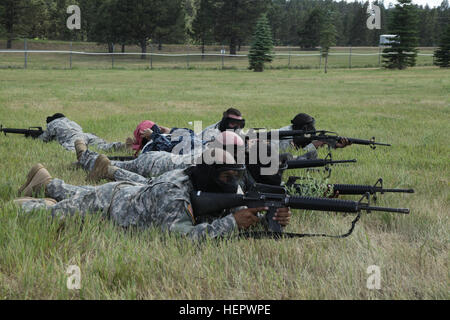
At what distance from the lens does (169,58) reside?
57.7 m

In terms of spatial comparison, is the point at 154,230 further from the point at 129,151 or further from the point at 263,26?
the point at 263,26

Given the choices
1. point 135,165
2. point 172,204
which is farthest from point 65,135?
point 172,204

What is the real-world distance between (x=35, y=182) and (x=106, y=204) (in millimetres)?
1229

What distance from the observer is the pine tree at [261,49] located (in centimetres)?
4244

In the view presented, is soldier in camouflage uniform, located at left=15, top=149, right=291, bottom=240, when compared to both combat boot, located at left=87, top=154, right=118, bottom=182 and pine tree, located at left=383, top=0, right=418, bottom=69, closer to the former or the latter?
combat boot, located at left=87, top=154, right=118, bottom=182

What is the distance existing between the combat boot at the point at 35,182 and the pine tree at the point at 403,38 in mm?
42510

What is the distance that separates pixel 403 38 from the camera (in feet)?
145

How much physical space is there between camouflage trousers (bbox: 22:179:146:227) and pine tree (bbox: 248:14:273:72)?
1520 inches

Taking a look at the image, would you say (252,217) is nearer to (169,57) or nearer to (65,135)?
(65,135)

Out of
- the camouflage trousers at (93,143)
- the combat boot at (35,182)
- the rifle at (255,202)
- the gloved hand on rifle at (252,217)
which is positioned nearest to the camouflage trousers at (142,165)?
the combat boot at (35,182)

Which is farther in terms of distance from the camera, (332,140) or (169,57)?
(169,57)

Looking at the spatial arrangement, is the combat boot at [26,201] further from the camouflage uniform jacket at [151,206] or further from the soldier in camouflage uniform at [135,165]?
the soldier in camouflage uniform at [135,165]
